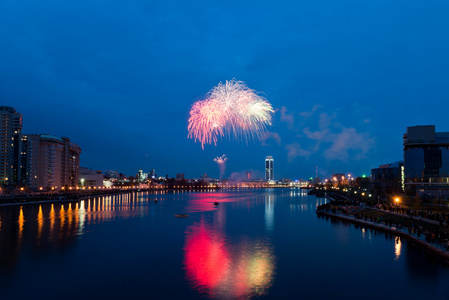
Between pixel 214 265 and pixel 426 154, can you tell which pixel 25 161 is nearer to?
pixel 214 265

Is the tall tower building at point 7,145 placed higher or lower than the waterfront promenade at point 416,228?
higher

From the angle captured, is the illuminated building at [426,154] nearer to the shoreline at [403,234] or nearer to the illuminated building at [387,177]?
the illuminated building at [387,177]

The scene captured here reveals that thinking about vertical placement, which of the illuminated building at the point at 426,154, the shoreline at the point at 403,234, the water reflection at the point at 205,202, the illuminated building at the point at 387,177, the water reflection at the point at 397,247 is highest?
the illuminated building at the point at 426,154

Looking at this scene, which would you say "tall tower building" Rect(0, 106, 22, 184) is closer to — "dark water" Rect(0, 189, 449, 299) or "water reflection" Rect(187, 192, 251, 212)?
"water reflection" Rect(187, 192, 251, 212)

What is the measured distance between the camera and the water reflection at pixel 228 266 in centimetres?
2333

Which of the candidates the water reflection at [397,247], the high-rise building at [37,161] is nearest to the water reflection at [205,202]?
the water reflection at [397,247]

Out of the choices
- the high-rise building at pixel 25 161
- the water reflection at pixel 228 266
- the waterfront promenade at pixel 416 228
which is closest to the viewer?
the water reflection at pixel 228 266

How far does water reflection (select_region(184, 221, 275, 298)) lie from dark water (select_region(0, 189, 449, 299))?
0.26 feet

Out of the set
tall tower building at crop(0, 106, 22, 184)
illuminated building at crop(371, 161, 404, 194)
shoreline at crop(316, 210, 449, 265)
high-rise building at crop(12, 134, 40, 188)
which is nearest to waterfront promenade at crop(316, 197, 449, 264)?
shoreline at crop(316, 210, 449, 265)

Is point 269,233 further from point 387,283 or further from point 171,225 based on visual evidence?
point 387,283

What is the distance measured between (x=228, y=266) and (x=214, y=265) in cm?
128

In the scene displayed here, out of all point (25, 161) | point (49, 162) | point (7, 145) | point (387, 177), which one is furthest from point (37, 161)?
point (387, 177)

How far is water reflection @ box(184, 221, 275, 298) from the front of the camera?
918 inches

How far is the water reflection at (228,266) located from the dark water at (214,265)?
79 mm
